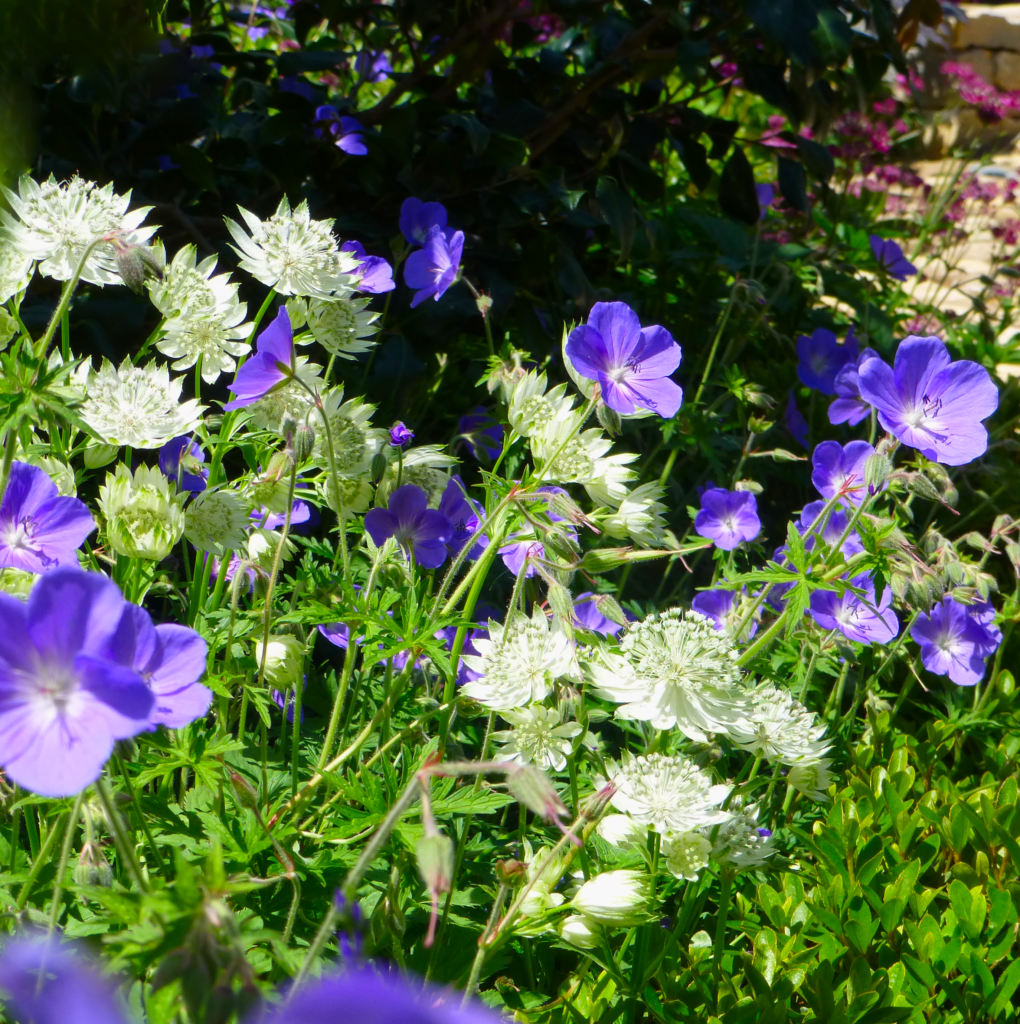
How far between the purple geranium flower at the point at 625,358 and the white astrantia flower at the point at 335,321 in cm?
30

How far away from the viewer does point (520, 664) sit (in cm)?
122

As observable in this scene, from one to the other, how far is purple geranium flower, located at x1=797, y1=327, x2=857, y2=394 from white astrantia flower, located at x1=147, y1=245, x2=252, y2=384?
2.02 metres

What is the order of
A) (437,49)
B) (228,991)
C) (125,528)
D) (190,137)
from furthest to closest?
(437,49) < (190,137) < (125,528) < (228,991)

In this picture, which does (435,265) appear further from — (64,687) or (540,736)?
(64,687)

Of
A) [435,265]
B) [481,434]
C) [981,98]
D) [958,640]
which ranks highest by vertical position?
[981,98]

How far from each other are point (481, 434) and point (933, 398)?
910 millimetres

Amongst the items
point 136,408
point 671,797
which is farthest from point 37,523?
point 671,797

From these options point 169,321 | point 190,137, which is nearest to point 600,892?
point 169,321

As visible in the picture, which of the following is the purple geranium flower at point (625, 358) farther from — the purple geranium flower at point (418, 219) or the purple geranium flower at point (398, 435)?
the purple geranium flower at point (418, 219)

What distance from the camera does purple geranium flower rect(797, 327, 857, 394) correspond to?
2906 millimetres

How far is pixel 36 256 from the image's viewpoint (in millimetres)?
1228

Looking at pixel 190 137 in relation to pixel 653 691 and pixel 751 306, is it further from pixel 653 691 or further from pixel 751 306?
pixel 653 691

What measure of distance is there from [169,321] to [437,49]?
1851 mm

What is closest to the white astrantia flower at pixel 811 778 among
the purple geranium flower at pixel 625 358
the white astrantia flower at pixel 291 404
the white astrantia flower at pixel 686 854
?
the white astrantia flower at pixel 686 854
